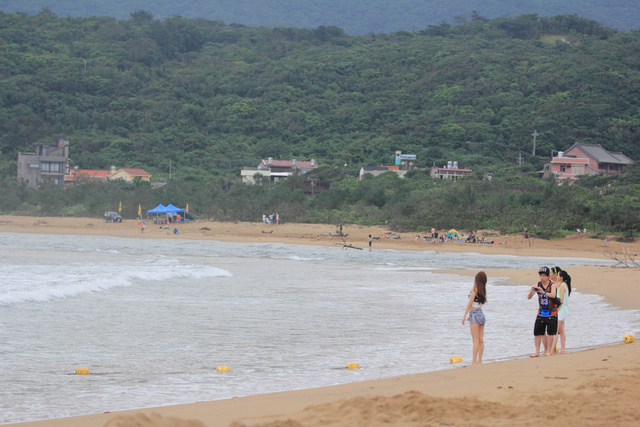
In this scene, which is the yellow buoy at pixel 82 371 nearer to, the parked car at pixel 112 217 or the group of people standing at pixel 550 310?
the group of people standing at pixel 550 310

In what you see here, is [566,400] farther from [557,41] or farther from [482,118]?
[557,41]

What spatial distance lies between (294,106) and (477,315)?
269ft

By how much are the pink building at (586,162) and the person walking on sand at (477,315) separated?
5516cm

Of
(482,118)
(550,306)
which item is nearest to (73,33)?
(482,118)

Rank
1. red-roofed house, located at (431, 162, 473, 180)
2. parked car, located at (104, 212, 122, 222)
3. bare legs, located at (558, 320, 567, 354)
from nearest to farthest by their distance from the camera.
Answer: bare legs, located at (558, 320, 567, 354), parked car, located at (104, 212, 122, 222), red-roofed house, located at (431, 162, 473, 180)

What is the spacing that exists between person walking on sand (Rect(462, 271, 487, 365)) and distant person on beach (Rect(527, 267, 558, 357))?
2.56ft

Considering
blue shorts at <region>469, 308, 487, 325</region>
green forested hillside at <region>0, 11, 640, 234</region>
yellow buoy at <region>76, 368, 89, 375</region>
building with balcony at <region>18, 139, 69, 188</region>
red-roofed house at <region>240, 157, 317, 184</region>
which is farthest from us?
red-roofed house at <region>240, 157, 317, 184</region>

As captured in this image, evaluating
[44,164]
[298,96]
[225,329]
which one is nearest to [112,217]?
[44,164]

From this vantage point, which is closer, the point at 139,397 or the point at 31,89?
the point at 139,397

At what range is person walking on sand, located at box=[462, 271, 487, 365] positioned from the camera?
777cm

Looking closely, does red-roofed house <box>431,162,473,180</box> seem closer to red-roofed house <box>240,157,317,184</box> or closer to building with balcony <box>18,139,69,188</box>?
red-roofed house <box>240,157,317,184</box>

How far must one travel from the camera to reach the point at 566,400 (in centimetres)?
534

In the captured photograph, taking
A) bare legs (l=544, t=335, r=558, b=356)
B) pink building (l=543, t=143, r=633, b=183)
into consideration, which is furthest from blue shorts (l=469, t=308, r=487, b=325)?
pink building (l=543, t=143, r=633, b=183)

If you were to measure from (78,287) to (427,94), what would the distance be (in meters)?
78.4
